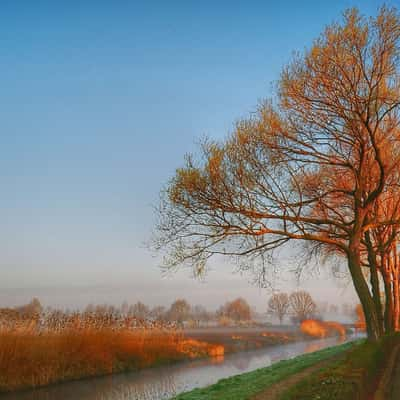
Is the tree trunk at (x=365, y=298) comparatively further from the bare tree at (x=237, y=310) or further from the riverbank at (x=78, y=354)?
the bare tree at (x=237, y=310)

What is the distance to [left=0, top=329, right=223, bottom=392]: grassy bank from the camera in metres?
14.3

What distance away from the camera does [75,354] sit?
16734mm

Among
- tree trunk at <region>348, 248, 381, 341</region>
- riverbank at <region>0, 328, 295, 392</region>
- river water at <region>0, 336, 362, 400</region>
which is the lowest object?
river water at <region>0, 336, 362, 400</region>

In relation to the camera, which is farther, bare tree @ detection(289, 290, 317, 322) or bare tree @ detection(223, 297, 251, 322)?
bare tree @ detection(223, 297, 251, 322)

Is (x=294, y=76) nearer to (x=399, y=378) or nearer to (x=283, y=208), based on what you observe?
(x=283, y=208)

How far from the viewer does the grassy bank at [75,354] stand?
14.3m

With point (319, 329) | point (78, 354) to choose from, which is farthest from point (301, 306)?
point (78, 354)

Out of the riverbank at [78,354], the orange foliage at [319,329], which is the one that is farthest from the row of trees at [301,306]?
the riverbank at [78,354]

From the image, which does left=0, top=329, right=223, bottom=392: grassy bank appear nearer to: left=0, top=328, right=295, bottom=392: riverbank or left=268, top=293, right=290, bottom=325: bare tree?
left=0, top=328, right=295, bottom=392: riverbank

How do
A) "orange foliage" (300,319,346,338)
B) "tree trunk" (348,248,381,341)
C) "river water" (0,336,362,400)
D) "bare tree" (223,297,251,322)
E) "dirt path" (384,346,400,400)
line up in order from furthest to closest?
1. "bare tree" (223,297,251,322)
2. "orange foliage" (300,319,346,338)
3. "river water" (0,336,362,400)
4. "tree trunk" (348,248,381,341)
5. "dirt path" (384,346,400,400)

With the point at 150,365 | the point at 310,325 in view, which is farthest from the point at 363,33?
the point at 310,325

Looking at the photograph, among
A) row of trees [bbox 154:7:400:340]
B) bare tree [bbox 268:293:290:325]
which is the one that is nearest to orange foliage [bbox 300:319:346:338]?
row of trees [bbox 154:7:400:340]

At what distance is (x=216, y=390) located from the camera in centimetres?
1141

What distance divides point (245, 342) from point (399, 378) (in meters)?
27.5
